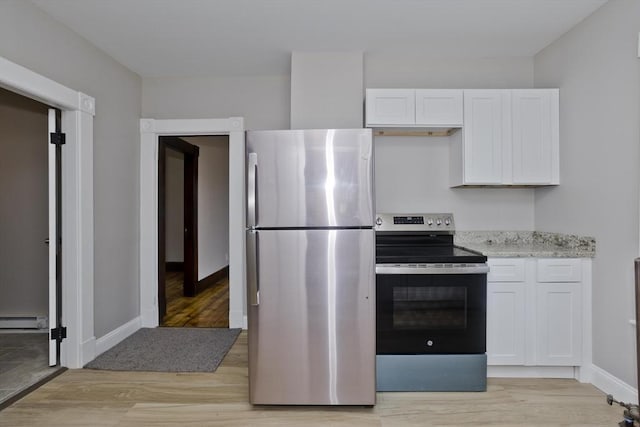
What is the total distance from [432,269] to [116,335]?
270 cm

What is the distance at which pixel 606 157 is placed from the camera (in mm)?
2346

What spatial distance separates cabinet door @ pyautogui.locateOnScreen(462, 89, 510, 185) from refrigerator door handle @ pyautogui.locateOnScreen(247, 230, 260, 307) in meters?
1.73

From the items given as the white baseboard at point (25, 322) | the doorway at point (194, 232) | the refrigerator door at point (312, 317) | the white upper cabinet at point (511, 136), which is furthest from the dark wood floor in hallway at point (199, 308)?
the white upper cabinet at point (511, 136)

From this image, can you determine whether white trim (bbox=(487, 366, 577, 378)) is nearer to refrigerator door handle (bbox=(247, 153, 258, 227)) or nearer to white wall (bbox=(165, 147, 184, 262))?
refrigerator door handle (bbox=(247, 153, 258, 227))

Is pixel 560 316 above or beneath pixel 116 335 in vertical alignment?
above

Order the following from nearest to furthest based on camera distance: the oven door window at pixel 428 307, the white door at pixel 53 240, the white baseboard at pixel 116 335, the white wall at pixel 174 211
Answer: the oven door window at pixel 428 307, the white door at pixel 53 240, the white baseboard at pixel 116 335, the white wall at pixel 174 211

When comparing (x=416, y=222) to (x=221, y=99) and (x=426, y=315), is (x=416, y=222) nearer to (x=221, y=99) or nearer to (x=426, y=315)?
(x=426, y=315)

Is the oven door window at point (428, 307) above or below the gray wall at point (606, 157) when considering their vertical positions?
→ below

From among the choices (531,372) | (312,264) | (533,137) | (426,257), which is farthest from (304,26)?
(531,372)

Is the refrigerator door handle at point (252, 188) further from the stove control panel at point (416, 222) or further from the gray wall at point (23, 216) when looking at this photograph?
the gray wall at point (23, 216)

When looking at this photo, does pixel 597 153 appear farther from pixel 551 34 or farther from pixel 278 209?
pixel 278 209

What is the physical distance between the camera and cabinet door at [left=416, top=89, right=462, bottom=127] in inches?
112

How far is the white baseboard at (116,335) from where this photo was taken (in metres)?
2.99

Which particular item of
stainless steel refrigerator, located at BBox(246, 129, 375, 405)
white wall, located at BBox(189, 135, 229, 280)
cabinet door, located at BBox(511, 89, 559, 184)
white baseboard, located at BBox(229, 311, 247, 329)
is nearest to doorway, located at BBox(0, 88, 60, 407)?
white baseboard, located at BBox(229, 311, 247, 329)
